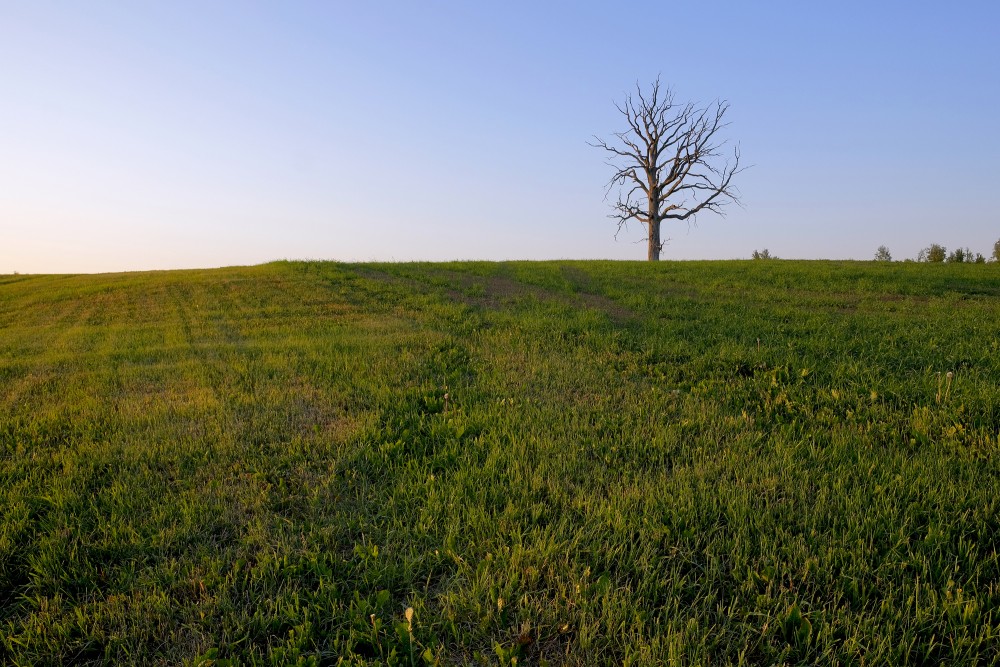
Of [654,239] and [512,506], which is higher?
[654,239]

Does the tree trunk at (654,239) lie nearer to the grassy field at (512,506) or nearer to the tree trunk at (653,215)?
the tree trunk at (653,215)

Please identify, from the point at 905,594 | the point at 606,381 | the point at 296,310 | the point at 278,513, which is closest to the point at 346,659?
the point at 278,513

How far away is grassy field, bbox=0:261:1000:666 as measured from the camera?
2467mm

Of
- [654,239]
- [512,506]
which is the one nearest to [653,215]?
[654,239]

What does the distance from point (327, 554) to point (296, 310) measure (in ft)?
36.7

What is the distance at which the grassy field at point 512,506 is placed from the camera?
2.47m

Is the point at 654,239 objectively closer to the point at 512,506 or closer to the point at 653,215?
the point at 653,215

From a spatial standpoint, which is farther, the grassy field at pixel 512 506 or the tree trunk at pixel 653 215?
the tree trunk at pixel 653 215

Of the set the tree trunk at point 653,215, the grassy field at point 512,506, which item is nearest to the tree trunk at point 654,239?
the tree trunk at point 653,215

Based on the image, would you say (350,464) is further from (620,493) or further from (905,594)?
(905,594)

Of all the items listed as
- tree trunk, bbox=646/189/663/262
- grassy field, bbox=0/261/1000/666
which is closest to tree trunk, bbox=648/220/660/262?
tree trunk, bbox=646/189/663/262

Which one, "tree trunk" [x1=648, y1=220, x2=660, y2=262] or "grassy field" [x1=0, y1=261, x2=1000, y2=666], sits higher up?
"tree trunk" [x1=648, y1=220, x2=660, y2=262]

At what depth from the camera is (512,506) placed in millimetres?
3395

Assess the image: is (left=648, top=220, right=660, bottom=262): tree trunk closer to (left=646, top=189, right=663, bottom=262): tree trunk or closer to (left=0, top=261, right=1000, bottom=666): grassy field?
(left=646, top=189, right=663, bottom=262): tree trunk
